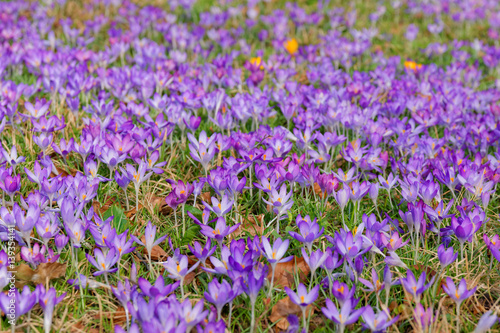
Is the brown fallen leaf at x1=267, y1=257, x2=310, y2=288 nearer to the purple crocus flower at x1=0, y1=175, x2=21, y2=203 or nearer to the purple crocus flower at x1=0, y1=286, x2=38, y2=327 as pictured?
the purple crocus flower at x1=0, y1=286, x2=38, y2=327

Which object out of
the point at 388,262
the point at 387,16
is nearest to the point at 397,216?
the point at 388,262

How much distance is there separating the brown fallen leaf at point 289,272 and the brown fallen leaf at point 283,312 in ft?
0.49

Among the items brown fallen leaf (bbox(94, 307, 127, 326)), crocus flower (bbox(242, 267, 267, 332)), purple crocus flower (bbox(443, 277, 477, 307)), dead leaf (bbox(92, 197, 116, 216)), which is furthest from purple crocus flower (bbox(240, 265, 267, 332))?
dead leaf (bbox(92, 197, 116, 216))

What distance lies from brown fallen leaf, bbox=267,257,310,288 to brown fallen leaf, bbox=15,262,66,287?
3.10ft

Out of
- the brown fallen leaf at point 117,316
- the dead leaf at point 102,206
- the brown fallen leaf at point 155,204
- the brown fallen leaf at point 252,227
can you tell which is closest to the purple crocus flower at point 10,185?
the dead leaf at point 102,206

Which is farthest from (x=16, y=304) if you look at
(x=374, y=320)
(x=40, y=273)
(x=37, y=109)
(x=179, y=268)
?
(x=37, y=109)

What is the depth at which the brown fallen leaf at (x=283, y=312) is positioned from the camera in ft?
6.21

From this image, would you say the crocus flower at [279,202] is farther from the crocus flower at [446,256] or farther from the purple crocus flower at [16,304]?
the purple crocus flower at [16,304]

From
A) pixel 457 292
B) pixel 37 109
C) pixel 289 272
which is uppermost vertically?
pixel 37 109

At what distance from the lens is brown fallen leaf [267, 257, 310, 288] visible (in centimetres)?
209

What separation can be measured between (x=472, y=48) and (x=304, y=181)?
181 inches

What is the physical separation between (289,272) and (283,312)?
26 cm

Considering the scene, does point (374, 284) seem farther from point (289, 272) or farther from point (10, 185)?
point (10, 185)

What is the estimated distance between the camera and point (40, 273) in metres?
1.97
